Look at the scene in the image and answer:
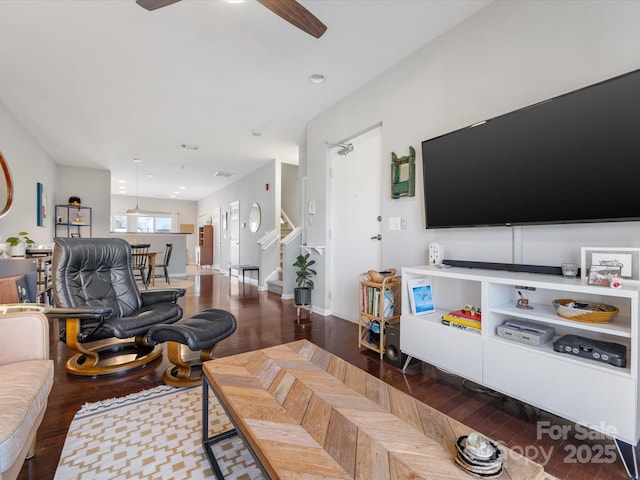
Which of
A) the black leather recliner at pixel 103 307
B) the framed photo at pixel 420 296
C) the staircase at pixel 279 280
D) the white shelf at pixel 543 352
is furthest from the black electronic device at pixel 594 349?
the staircase at pixel 279 280

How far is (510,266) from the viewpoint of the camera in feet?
6.53

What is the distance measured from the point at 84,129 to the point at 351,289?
4.83 metres

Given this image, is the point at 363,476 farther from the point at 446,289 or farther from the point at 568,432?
the point at 446,289

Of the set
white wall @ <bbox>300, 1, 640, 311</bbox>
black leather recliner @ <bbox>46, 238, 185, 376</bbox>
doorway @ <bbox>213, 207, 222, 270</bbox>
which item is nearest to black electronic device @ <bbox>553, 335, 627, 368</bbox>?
white wall @ <bbox>300, 1, 640, 311</bbox>

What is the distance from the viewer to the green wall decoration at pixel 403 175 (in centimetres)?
272

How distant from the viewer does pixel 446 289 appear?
2.47 metres

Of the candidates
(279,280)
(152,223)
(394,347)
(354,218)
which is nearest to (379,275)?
(394,347)

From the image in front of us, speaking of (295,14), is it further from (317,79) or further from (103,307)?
(103,307)

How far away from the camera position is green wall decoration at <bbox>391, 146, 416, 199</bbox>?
107 inches

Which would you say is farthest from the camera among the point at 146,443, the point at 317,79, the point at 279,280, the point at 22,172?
the point at 279,280

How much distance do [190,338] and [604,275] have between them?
231cm

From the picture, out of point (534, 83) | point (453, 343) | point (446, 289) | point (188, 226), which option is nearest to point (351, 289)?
point (446, 289)

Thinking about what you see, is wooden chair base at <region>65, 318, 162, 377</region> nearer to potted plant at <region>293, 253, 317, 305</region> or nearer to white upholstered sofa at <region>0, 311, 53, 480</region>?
white upholstered sofa at <region>0, 311, 53, 480</region>

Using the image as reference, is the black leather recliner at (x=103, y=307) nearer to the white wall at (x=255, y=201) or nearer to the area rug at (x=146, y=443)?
the area rug at (x=146, y=443)
